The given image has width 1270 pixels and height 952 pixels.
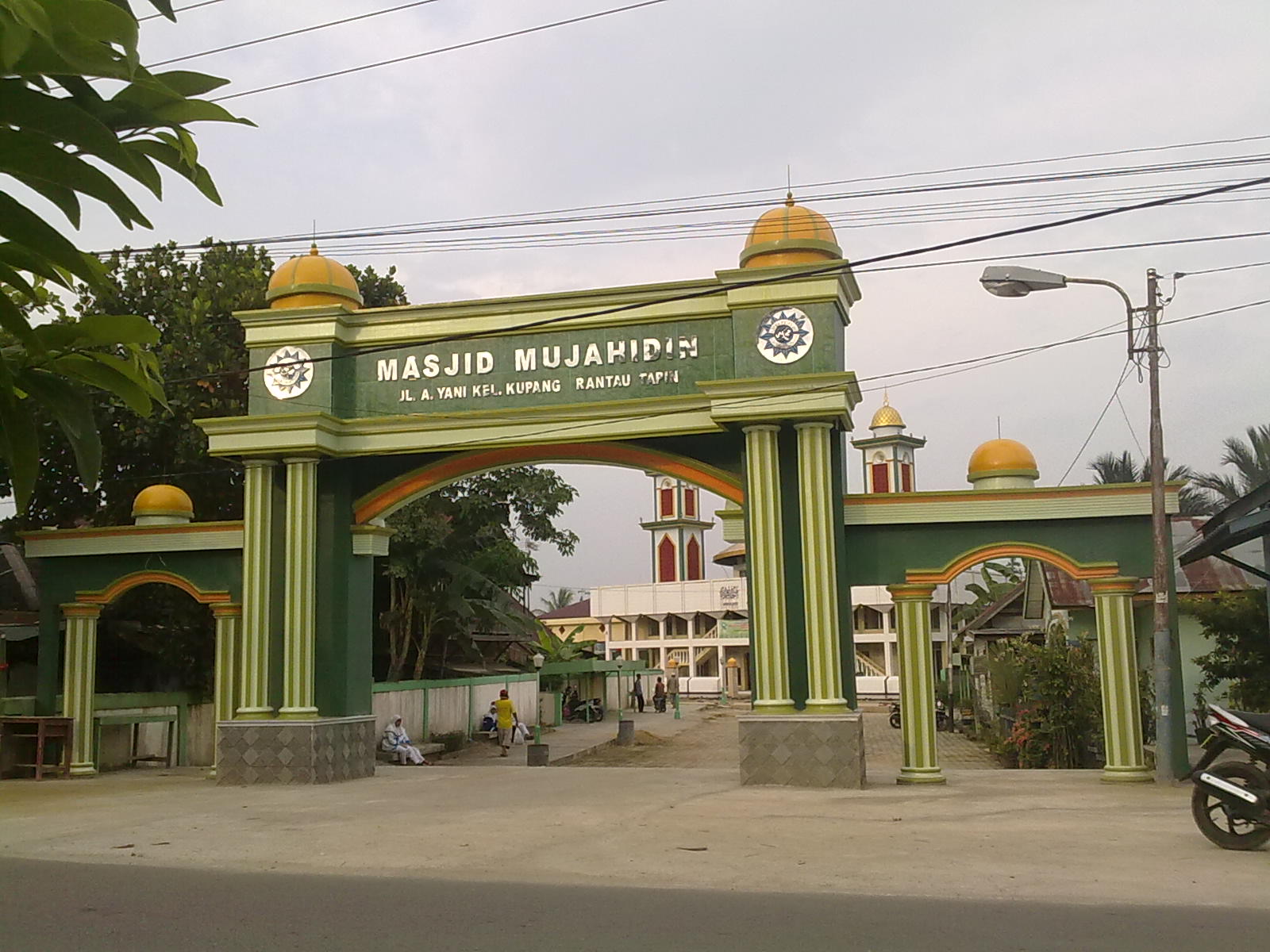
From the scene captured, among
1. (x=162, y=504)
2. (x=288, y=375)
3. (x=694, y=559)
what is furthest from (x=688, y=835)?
(x=694, y=559)

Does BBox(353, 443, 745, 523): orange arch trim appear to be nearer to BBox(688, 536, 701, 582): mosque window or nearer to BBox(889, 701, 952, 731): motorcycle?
BBox(889, 701, 952, 731): motorcycle

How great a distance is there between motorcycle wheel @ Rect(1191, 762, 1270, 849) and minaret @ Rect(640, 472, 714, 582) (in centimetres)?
5405

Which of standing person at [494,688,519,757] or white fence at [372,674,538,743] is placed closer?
white fence at [372,674,538,743]

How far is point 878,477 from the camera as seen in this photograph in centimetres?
6119

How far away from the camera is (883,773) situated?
1798 cm

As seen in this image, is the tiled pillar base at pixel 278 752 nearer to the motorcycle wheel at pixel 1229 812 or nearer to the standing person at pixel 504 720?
the standing person at pixel 504 720

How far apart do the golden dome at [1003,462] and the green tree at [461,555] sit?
11.8 m

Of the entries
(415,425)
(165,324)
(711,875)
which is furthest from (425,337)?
(711,875)

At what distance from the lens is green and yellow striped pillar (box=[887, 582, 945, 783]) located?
16.1 meters

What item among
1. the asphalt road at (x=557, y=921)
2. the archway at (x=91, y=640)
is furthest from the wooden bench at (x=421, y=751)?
the asphalt road at (x=557, y=921)

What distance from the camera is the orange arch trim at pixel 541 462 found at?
56.9ft

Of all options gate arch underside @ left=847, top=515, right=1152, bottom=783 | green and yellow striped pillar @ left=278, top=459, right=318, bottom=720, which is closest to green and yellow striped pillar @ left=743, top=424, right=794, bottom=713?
gate arch underside @ left=847, top=515, right=1152, bottom=783

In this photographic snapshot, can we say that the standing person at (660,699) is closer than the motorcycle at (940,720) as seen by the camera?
No

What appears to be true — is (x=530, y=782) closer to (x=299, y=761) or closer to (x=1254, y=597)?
(x=299, y=761)
